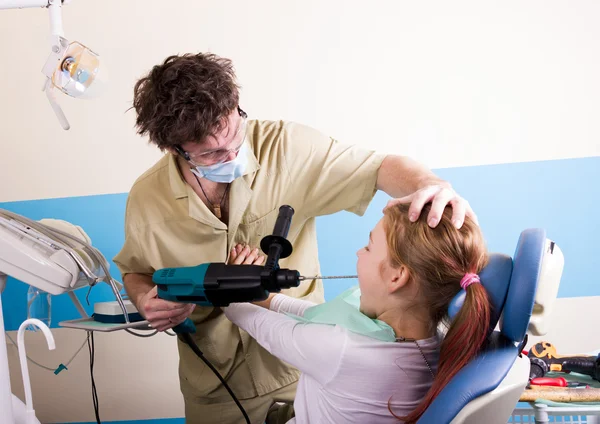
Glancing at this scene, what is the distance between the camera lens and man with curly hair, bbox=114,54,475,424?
1535mm

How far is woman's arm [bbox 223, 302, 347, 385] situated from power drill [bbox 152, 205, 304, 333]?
3.4 inches

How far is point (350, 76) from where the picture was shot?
2.77 m

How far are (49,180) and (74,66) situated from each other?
1431mm

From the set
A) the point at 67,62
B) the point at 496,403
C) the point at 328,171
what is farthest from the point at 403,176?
the point at 67,62

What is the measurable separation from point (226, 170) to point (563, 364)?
3.73 feet

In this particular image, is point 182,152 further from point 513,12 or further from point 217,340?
point 513,12

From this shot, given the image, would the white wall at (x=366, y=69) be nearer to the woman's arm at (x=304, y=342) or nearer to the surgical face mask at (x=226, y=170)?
the surgical face mask at (x=226, y=170)

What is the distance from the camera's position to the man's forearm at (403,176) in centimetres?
143

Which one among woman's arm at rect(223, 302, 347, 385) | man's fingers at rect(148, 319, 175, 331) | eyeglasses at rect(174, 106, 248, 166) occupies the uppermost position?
eyeglasses at rect(174, 106, 248, 166)

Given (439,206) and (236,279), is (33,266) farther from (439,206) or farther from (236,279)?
(439,206)

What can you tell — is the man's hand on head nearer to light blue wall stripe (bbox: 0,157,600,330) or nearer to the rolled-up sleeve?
the rolled-up sleeve

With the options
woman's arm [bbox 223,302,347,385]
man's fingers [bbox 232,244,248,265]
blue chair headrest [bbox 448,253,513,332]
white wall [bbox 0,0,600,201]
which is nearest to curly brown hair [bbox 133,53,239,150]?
man's fingers [bbox 232,244,248,265]

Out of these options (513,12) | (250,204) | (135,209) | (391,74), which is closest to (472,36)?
(513,12)

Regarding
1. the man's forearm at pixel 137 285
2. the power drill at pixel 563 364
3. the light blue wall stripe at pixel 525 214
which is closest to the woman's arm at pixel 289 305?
the man's forearm at pixel 137 285
